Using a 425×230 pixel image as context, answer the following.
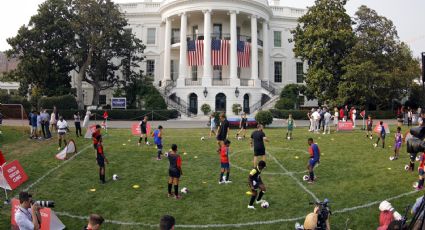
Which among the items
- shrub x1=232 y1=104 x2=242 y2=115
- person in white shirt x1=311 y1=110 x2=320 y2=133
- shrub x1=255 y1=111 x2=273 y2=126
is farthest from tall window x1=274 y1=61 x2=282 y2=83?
person in white shirt x1=311 y1=110 x2=320 y2=133

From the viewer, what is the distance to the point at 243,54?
142 feet

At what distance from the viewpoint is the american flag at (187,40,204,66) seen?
42406mm

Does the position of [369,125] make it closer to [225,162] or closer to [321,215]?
[225,162]

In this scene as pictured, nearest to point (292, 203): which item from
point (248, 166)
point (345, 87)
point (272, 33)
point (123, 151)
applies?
point (248, 166)

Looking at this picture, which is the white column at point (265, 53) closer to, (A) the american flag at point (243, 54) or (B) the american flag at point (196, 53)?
(A) the american flag at point (243, 54)

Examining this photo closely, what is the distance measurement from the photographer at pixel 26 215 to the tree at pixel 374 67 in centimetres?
3279

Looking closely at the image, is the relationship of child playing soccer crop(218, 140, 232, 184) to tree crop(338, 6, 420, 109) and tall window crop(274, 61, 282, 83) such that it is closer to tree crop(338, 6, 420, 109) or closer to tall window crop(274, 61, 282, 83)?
tree crop(338, 6, 420, 109)

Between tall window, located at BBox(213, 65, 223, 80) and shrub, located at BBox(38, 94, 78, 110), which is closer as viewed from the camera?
shrub, located at BBox(38, 94, 78, 110)

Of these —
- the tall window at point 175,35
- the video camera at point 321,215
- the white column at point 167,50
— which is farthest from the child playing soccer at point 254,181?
the tall window at point 175,35

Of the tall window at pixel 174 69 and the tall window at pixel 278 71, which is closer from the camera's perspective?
the tall window at pixel 174 69

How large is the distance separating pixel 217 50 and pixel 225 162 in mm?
30443

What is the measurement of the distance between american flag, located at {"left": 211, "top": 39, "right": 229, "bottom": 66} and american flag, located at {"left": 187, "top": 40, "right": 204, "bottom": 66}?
1237mm

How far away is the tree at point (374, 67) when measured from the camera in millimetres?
36188

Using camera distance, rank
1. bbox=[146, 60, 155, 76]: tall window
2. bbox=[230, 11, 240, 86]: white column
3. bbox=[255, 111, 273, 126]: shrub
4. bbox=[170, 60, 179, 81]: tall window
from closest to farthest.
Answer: bbox=[255, 111, 273, 126]: shrub < bbox=[230, 11, 240, 86]: white column < bbox=[170, 60, 179, 81]: tall window < bbox=[146, 60, 155, 76]: tall window
